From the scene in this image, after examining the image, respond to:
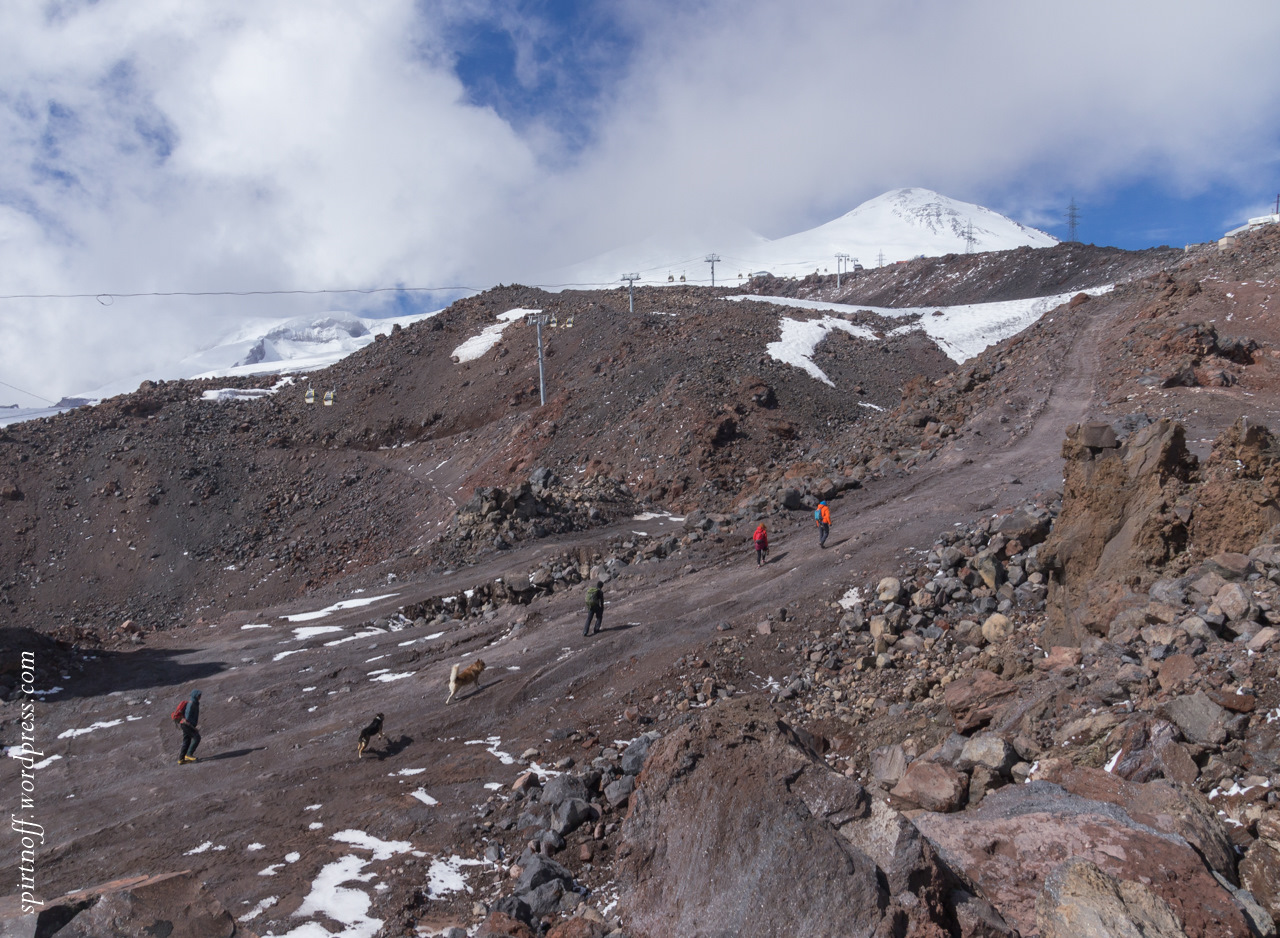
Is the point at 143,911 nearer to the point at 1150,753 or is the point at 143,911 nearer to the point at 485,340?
the point at 1150,753

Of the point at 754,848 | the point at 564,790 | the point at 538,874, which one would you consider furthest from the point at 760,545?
the point at 754,848

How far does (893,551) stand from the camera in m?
15.4

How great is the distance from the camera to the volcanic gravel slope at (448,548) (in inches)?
395

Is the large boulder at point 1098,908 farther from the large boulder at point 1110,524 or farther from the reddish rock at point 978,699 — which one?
the large boulder at point 1110,524

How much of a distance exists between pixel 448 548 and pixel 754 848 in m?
21.7

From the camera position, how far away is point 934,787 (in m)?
6.79

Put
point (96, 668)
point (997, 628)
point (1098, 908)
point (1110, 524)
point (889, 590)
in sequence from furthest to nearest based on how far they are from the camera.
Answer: point (96, 668)
point (889, 590)
point (997, 628)
point (1110, 524)
point (1098, 908)

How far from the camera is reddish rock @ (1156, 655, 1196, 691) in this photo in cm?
669

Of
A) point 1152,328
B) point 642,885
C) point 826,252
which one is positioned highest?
point 826,252

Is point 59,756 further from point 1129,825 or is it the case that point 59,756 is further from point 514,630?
point 1129,825

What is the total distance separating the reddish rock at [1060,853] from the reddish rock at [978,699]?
2.76m

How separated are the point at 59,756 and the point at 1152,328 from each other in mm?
34443

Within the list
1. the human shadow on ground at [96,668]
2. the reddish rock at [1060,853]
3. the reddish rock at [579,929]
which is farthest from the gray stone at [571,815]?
the human shadow on ground at [96,668]

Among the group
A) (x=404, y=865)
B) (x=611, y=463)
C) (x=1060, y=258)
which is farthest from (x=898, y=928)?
(x=1060, y=258)
